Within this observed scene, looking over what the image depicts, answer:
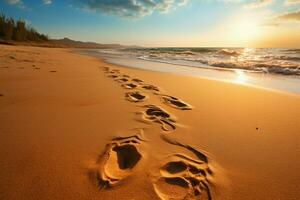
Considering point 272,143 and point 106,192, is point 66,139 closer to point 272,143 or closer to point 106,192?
point 106,192

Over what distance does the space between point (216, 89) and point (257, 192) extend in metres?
3.01

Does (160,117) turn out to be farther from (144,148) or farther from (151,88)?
(151,88)

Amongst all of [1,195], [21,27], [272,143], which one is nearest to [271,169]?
[272,143]

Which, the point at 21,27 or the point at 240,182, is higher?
the point at 21,27

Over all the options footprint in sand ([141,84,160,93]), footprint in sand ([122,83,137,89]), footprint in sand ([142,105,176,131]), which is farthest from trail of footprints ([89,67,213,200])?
footprint in sand ([122,83,137,89])

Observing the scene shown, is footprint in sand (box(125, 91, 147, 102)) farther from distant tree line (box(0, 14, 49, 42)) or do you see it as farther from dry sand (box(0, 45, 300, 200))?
distant tree line (box(0, 14, 49, 42))

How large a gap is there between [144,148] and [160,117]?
0.79 meters

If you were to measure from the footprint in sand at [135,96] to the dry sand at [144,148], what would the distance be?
0.12 meters

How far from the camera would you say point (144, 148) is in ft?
5.82

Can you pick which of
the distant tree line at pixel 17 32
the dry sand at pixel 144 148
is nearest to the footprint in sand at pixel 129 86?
the dry sand at pixel 144 148

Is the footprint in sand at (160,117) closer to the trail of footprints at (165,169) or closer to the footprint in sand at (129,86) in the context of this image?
the trail of footprints at (165,169)

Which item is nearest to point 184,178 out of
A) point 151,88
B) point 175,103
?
point 175,103

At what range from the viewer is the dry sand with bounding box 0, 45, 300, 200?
4.29 ft

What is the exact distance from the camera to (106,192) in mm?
1248
